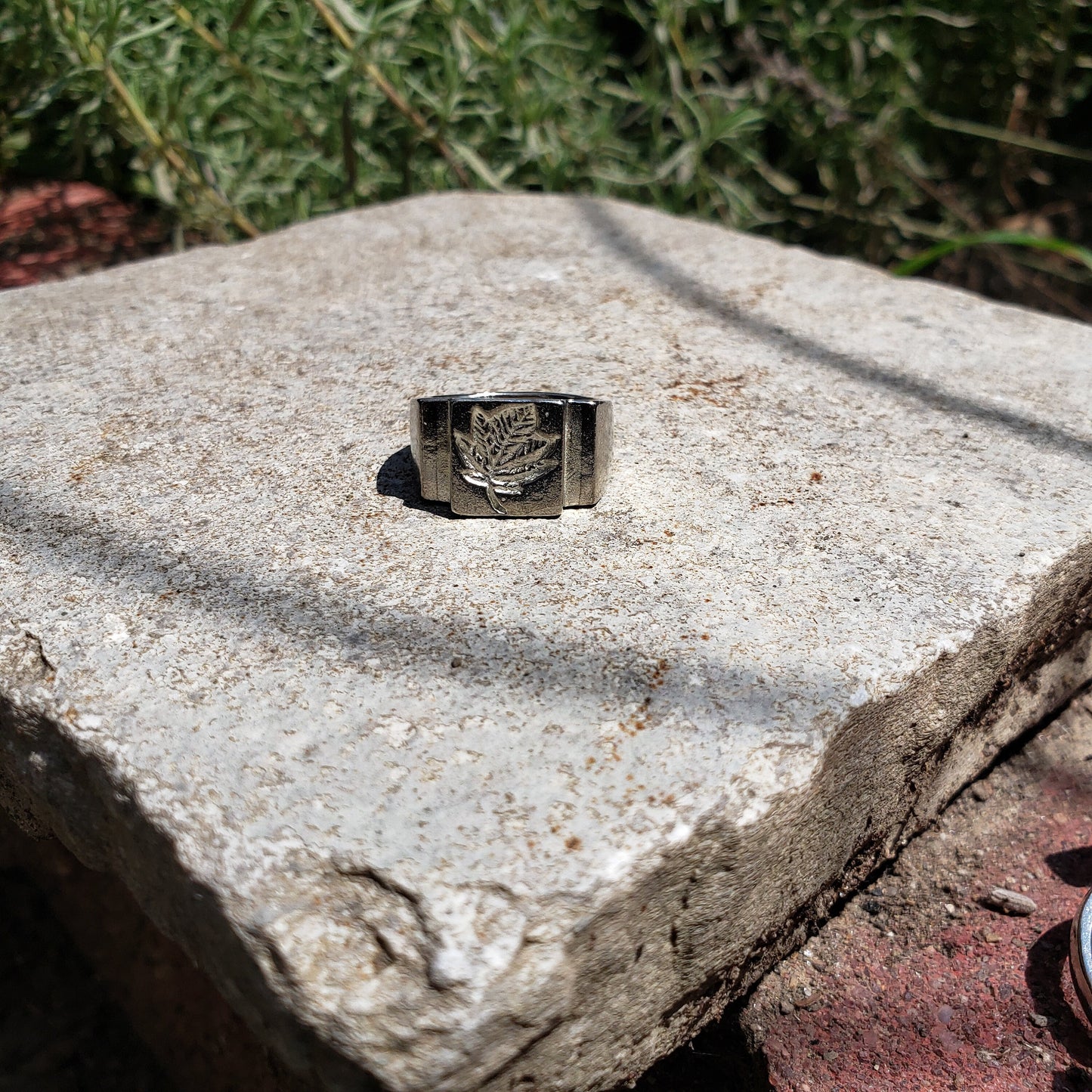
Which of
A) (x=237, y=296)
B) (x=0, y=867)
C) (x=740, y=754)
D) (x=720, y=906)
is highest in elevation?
(x=237, y=296)

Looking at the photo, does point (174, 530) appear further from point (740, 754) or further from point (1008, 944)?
point (1008, 944)

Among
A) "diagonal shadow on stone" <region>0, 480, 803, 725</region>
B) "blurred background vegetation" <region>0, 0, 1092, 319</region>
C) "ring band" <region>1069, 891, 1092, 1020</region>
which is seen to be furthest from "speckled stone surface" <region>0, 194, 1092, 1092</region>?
"blurred background vegetation" <region>0, 0, 1092, 319</region>

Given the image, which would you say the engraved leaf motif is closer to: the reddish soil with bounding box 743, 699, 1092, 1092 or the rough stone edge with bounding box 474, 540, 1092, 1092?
the rough stone edge with bounding box 474, 540, 1092, 1092

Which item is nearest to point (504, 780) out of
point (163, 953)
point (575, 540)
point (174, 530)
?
point (575, 540)

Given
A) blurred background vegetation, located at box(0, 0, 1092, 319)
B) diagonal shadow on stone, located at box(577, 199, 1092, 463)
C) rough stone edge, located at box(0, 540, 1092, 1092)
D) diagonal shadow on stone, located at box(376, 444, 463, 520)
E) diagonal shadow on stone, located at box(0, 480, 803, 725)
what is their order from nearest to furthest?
rough stone edge, located at box(0, 540, 1092, 1092)
diagonal shadow on stone, located at box(0, 480, 803, 725)
diagonal shadow on stone, located at box(376, 444, 463, 520)
diagonal shadow on stone, located at box(577, 199, 1092, 463)
blurred background vegetation, located at box(0, 0, 1092, 319)

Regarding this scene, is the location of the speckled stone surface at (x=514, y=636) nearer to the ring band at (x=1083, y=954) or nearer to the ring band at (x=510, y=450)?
the ring band at (x=510, y=450)

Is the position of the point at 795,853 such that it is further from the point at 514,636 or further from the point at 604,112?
the point at 604,112
